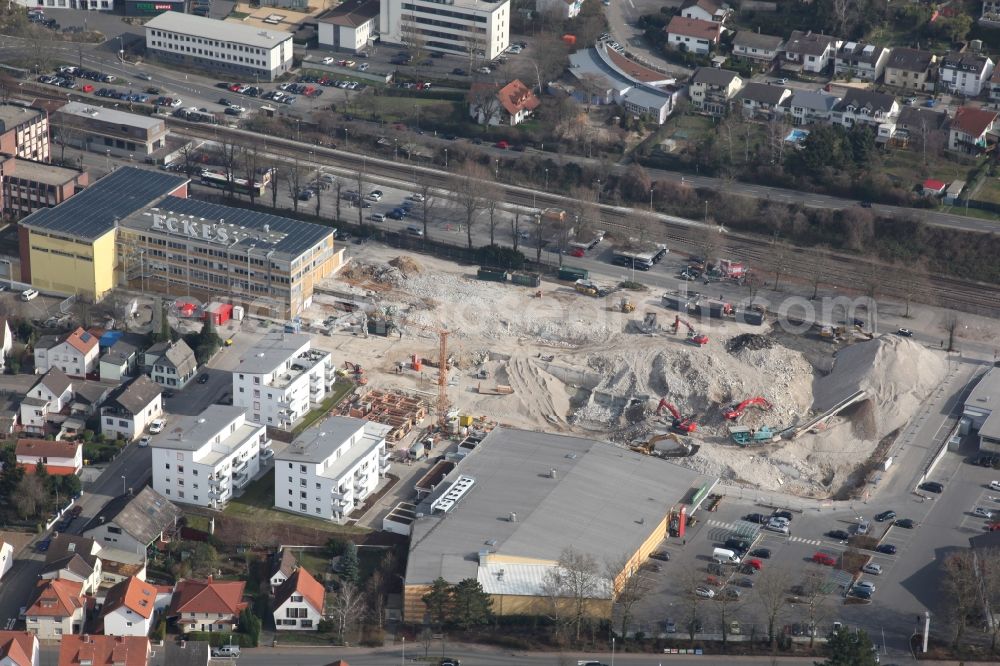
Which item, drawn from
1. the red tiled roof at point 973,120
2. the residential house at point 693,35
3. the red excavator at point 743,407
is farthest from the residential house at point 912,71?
the red excavator at point 743,407

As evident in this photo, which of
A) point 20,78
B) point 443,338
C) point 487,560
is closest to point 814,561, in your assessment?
point 487,560

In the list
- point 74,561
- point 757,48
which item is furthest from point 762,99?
point 74,561

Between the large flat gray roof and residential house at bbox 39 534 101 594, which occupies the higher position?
the large flat gray roof

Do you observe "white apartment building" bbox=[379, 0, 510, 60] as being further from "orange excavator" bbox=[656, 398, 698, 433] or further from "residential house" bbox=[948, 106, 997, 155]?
"orange excavator" bbox=[656, 398, 698, 433]

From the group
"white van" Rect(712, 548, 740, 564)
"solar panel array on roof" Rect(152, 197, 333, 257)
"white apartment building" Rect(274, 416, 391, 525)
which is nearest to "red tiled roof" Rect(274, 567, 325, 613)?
"white apartment building" Rect(274, 416, 391, 525)

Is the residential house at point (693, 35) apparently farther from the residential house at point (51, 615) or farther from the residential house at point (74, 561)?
the residential house at point (51, 615)

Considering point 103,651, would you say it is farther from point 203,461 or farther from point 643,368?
point 643,368
